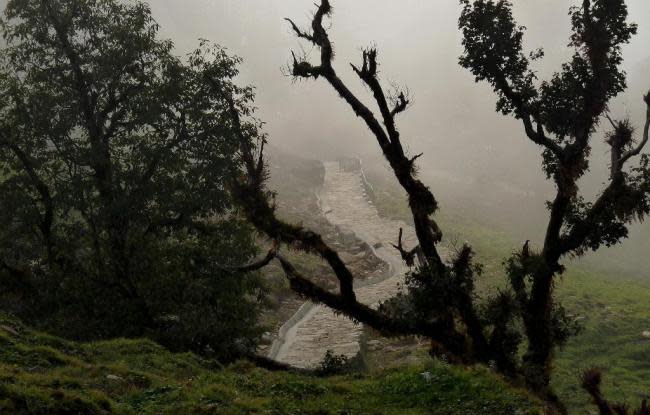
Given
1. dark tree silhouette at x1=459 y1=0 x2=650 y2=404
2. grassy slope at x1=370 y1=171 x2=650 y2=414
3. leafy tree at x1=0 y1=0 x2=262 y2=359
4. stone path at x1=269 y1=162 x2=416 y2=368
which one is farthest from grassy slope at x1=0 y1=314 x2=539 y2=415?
grassy slope at x1=370 y1=171 x2=650 y2=414

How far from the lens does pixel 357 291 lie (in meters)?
28.8

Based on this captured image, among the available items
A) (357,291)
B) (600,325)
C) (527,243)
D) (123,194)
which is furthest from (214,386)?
(600,325)

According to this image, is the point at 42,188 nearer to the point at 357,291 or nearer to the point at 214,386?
the point at 214,386

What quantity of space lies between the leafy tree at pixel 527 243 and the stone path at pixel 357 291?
7.06ft

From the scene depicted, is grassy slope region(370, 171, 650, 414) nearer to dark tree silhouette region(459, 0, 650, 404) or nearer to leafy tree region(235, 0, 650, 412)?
dark tree silhouette region(459, 0, 650, 404)

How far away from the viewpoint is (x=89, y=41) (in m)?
18.5

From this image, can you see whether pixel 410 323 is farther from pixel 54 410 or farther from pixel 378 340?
pixel 378 340

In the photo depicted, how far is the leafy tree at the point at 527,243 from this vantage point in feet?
40.0

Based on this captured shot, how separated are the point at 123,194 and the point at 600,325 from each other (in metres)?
20.3

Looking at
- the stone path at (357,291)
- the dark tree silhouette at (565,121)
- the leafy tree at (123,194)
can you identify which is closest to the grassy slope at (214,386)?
the dark tree silhouette at (565,121)

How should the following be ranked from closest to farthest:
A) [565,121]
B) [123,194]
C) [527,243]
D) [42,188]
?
[527,243] < [565,121] < [42,188] < [123,194]

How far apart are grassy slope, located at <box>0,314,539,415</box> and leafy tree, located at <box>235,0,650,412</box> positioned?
1.18 metres

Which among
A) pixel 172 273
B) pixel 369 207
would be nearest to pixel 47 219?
pixel 172 273

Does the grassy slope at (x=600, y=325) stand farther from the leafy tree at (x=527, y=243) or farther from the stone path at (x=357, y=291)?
the leafy tree at (x=527, y=243)
